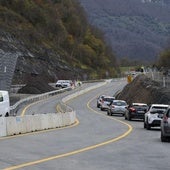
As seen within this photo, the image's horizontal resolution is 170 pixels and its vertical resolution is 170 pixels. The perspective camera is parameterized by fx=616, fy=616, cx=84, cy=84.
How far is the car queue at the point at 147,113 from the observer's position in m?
24.2

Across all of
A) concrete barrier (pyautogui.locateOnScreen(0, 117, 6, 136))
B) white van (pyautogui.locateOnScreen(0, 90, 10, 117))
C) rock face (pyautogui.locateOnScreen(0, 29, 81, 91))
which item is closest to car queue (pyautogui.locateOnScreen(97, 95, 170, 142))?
concrete barrier (pyautogui.locateOnScreen(0, 117, 6, 136))

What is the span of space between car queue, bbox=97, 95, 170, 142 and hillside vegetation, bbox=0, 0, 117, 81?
160 feet

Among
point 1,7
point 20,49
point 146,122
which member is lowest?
point 146,122

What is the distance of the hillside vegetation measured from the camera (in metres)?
117

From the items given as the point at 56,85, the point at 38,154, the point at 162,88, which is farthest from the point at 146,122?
the point at 56,85

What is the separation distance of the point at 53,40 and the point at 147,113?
115 m

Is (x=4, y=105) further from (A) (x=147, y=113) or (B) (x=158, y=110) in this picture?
(B) (x=158, y=110)

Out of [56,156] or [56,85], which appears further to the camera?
[56,85]

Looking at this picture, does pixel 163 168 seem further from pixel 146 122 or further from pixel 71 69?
pixel 71 69

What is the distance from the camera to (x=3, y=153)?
1755 cm

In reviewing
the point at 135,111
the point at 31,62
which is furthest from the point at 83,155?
the point at 31,62

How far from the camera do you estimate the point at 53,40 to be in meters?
149

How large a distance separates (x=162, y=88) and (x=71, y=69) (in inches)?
2903

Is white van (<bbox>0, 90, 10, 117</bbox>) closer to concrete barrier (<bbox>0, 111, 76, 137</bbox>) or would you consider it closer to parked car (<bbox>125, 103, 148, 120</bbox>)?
concrete barrier (<bbox>0, 111, 76, 137</bbox>)
